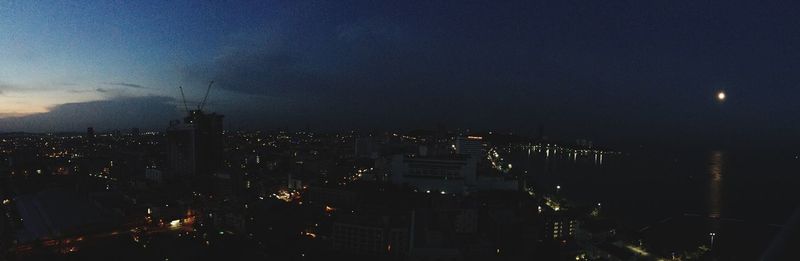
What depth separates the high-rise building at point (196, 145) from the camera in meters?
10.6

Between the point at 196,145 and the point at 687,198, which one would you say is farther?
the point at 196,145

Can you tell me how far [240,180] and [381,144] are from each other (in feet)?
27.0

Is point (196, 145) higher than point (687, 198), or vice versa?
point (196, 145)

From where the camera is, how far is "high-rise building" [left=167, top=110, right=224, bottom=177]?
10.6 meters

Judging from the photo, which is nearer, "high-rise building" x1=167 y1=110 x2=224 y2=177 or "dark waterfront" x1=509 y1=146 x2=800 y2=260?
"dark waterfront" x1=509 y1=146 x2=800 y2=260

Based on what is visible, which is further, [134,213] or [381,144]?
[381,144]

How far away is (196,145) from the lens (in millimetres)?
10719

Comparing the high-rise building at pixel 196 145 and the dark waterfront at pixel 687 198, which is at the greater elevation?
the high-rise building at pixel 196 145

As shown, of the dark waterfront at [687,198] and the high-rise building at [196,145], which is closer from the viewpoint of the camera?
the dark waterfront at [687,198]

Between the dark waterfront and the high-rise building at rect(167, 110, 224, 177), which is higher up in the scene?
the high-rise building at rect(167, 110, 224, 177)

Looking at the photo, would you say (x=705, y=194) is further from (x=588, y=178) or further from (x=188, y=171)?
(x=188, y=171)

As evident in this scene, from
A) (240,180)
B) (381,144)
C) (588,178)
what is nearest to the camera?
(240,180)

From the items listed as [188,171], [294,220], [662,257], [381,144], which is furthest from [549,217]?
[381,144]

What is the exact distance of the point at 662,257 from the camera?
4.96 m
